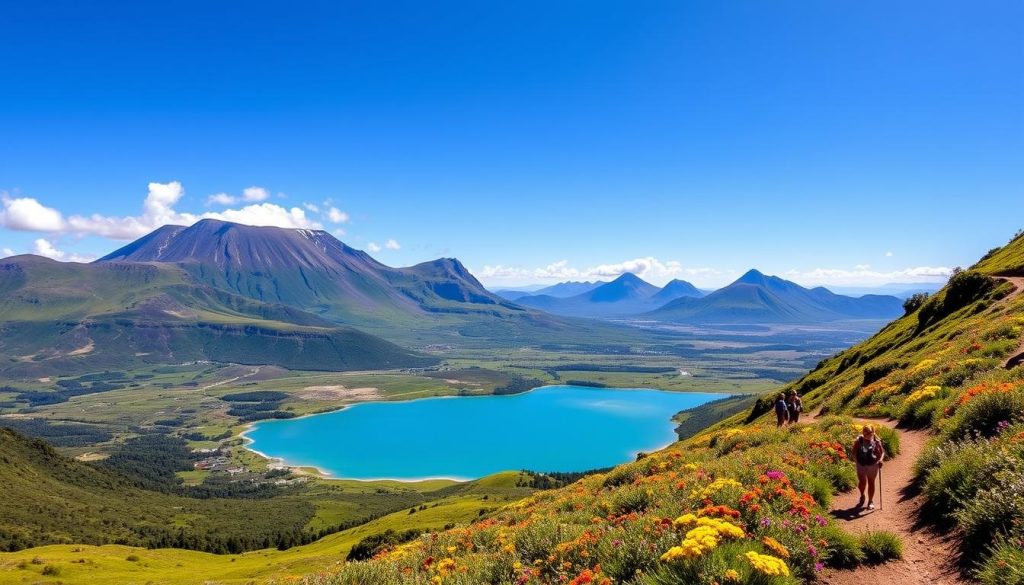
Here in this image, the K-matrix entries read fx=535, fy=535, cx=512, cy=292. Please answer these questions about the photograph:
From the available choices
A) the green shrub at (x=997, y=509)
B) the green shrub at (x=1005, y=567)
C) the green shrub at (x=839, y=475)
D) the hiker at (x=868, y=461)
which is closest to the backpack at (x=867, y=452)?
the hiker at (x=868, y=461)

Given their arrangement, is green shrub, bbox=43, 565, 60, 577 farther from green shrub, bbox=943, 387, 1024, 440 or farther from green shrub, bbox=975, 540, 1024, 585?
green shrub, bbox=975, 540, 1024, 585

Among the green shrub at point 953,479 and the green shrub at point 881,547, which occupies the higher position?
the green shrub at point 953,479

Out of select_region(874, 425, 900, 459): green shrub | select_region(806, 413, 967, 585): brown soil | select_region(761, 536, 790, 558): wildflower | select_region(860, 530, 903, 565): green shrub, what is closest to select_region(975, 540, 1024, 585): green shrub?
select_region(806, 413, 967, 585): brown soil

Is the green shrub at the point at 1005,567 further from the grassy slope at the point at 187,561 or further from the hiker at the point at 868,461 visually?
the grassy slope at the point at 187,561

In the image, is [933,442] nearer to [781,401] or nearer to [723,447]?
[723,447]

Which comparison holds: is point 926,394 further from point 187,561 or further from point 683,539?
point 187,561
